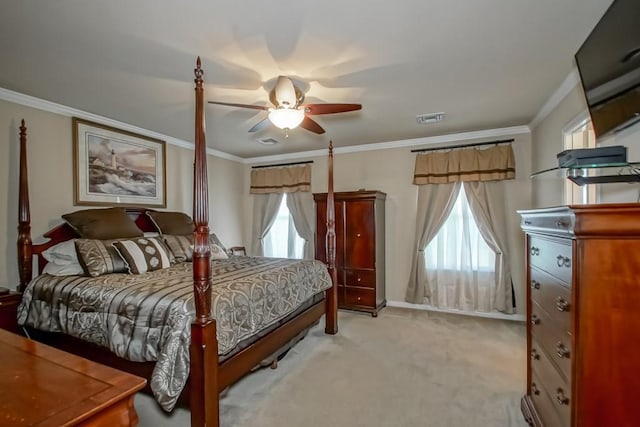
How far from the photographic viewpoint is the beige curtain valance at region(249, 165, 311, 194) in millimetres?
5094

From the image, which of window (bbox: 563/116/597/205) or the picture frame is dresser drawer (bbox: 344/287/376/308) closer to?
window (bbox: 563/116/597/205)

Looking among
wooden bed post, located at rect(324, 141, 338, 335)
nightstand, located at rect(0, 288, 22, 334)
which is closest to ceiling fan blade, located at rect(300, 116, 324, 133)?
wooden bed post, located at rect(324, 141, 338, 335)

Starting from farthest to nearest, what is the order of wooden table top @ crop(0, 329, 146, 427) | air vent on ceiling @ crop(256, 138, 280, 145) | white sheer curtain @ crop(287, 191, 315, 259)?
white sheer curtain @ crop(287, 191, 315, 259)
air vent on ceiling @ crop(256, 138, 280, 145)
wooden table top @ crop(0, 329, 146, 427)

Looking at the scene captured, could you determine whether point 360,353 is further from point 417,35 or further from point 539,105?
point 539,105

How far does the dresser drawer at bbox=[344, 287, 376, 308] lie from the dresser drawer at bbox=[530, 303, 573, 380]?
2.42 m

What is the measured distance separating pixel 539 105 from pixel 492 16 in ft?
6.07

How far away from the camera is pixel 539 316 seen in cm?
168

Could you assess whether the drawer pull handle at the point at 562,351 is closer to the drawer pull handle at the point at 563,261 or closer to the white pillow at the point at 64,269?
the drawer pull handle at the point at 563,261

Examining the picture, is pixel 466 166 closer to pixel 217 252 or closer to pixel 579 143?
pixel 579 143

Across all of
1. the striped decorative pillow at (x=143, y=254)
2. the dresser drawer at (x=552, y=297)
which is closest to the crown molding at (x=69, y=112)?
the striped decorative pillow at (x=143, y=254)

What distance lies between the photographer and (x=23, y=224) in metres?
2.66

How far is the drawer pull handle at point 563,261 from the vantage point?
1244 millimetres

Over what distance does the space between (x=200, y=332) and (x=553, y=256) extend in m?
1.88

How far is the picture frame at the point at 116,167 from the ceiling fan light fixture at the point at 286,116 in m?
2.32
